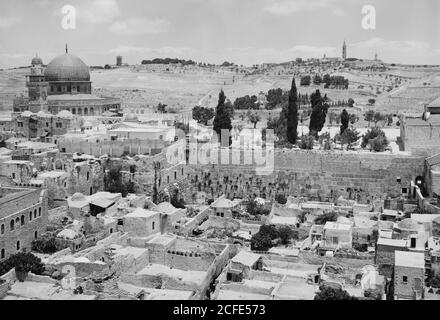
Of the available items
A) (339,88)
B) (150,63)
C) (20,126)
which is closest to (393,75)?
(339,88)

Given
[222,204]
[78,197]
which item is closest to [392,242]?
[222,204]

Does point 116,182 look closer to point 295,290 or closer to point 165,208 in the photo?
point 165,208

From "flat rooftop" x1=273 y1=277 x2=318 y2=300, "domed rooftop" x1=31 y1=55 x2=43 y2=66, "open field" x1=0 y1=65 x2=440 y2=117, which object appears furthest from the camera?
"open field" x1=0 y1=65 x2=440 y2=117

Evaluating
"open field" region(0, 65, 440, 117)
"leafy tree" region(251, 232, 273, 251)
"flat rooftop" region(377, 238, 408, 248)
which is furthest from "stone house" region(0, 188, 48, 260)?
"open field" region(0, 65, 440, 117)

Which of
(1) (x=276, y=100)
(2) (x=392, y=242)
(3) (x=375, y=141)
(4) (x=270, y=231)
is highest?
(1) (x=276, y=100)

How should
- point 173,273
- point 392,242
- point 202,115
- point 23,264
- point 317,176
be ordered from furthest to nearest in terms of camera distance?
1. point 202,115
2. point 317,176
3. point 173,273
4. point 392,242
5. point 23,264

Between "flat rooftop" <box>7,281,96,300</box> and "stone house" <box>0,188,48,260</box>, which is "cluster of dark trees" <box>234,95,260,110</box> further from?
"flat rooftop" <box>7,281,96,300</box>

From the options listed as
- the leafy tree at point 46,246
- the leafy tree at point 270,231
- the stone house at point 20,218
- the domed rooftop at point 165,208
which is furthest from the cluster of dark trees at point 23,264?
the leafy tree at point 270,231

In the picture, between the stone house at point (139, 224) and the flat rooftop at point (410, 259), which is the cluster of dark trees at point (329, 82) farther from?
the flat rooftop at point (410, 259)
